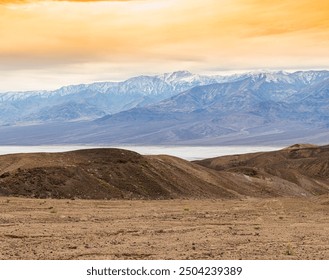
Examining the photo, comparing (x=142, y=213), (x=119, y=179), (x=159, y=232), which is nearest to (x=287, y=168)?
(x=119, y=179)

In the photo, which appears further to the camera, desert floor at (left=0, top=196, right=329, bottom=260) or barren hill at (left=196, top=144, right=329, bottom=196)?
barren hill at (left=196, top=144, right=329, bottom=196)

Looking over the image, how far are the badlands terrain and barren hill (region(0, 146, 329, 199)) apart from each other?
96 mm

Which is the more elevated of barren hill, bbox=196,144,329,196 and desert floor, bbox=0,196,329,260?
desert floor, bbox=0,196,329,260

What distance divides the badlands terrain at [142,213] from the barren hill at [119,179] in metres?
0.10

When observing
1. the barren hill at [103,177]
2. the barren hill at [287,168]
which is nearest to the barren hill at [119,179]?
the barren hill at [103,177]

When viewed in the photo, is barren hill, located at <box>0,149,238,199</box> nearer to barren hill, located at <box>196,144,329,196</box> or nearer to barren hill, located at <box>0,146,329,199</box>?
barren hill, located at <box>0,146,329,199</box>

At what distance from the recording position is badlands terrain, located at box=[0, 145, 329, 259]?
68.6 feet

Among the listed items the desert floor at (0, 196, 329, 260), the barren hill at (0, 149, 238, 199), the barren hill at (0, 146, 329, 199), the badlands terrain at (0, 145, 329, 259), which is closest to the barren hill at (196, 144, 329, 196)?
the barren hill at (0, 146, 329, 199)

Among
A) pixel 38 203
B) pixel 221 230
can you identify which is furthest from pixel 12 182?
pixel 221 230

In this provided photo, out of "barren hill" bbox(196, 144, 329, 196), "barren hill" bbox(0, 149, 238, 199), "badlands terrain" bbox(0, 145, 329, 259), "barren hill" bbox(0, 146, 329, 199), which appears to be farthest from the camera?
"barren hill" bbox(196, 144, 329, 196)

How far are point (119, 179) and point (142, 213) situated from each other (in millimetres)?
22822

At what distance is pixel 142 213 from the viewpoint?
36.5 meters

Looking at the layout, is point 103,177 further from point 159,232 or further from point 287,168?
point 287,168

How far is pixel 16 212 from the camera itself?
35.4m
